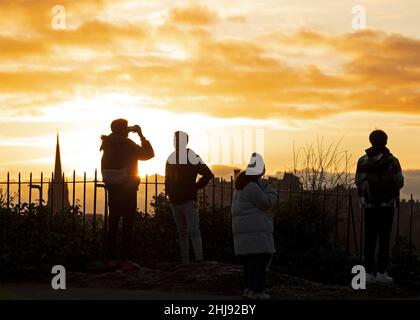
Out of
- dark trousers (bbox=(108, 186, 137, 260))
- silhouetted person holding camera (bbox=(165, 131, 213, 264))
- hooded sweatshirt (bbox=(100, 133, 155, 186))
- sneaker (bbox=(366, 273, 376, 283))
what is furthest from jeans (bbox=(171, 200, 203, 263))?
sneaker (bbox=(366, 273, 376, 283))

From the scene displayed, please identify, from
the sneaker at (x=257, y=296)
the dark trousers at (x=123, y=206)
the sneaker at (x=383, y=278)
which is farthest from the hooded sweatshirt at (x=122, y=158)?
the sneaker at (x=383, y=278)

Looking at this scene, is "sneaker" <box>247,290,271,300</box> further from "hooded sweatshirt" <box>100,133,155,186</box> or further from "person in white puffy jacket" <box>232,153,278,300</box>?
"hooded sweatshirt" <box>100,133,155,186</box>

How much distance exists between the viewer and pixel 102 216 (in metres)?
16.7

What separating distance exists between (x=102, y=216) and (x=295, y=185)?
5275 millimetres

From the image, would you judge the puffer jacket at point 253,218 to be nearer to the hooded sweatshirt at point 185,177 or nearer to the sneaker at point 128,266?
the hooded sweatshirt at point 185,177

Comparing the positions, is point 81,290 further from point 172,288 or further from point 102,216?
point 102,216

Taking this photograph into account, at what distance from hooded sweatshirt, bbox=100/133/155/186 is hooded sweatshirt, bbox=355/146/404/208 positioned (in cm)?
316

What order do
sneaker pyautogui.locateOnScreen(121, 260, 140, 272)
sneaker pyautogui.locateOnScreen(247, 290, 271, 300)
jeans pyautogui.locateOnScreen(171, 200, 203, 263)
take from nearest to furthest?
1. sneaker pyautogui.locateOnScreen(247, 290, 271, 300)
2. jeans pyautogui.locateOnScreen(171, 200, 203, 263)
3. sneaker pyautogui.locateOnScreen(121, 260, 140, 272)

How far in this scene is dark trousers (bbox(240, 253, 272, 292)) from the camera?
11391 millimetres

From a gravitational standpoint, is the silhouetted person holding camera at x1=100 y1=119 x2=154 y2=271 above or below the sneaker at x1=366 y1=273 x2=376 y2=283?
above

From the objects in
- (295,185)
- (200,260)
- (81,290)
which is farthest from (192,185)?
(295,185)
